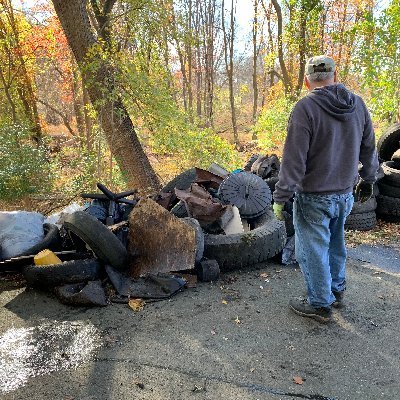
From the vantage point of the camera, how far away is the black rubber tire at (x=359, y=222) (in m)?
6.48

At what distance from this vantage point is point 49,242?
14.9 feet

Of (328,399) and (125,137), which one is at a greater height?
(125,137)

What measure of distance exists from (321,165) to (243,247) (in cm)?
167

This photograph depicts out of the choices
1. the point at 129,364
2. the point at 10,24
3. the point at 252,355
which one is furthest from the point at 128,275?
the point at 10,24

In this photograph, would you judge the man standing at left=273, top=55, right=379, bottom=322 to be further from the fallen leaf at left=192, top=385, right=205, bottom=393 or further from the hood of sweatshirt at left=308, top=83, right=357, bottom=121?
the fallen leaf at left=192, top=385, right=205, bottom=393

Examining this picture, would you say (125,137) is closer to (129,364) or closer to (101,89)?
(101,89)

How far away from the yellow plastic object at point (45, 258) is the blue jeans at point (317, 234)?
2505 mm

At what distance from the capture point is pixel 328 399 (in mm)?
2592

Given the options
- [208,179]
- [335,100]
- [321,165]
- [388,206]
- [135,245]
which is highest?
[335,100]

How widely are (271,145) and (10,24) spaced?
10.2 m

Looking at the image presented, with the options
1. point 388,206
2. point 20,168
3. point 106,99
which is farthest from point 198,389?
point 20,168

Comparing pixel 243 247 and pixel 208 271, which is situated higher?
pixel 243 247

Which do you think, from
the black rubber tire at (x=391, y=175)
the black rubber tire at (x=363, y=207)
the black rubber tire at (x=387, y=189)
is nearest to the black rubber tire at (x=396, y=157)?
the black rubber tire at (x=391, y=175)

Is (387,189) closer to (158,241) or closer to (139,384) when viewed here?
(158,241)
